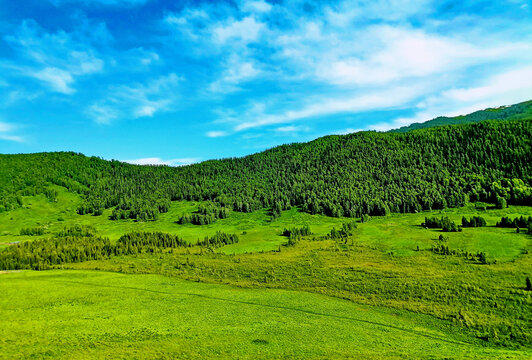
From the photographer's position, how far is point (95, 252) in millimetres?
109375

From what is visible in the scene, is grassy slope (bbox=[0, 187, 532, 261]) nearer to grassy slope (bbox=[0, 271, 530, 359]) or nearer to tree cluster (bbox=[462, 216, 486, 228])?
tree cluster (bbox=[462, 216, 486, 228])

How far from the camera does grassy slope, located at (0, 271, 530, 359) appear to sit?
116 feet

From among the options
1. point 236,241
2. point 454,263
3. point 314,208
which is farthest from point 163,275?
point 314,208

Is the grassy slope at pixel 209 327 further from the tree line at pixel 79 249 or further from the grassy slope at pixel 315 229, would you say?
the grassy slope at pixel 315 229

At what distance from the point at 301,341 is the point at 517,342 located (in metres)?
25.9

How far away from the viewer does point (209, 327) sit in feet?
139

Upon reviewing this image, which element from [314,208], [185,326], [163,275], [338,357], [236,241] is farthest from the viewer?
[314,208]

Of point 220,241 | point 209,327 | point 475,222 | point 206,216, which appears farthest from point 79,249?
point 475,222

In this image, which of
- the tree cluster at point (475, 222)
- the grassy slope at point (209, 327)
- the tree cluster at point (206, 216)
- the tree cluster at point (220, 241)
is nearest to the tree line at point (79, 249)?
the tree cluster at point (220, 241)

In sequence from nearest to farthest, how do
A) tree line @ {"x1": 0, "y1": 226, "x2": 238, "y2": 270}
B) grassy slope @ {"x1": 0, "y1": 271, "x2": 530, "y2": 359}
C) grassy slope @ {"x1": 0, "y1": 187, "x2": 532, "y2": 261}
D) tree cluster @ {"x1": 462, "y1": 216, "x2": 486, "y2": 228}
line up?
grassy slope @ {"x1": 0, "y1": 271, "x2": 530, "y2": 359}
grassy slope @ {"x1": 0, "y1": 187, "x2": 532, "y2": 261}
tree line @ {"x1": 0, "y1": 226, "x2": 238, "y2": 270}
tree cluster @ {"x1": 462, "y1": 216, "x2": 486, "y2": 228}

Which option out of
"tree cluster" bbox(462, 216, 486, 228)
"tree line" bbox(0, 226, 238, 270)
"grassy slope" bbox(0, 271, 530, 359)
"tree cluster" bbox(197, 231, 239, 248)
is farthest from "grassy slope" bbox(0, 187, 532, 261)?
"grassy slope" bbox(0, 271, 530, 359)

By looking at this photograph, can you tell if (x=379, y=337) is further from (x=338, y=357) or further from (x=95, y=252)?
(x=95, y=252)

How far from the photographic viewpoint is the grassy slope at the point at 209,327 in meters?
35.3

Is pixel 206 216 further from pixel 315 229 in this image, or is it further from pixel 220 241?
pixel 315 229
